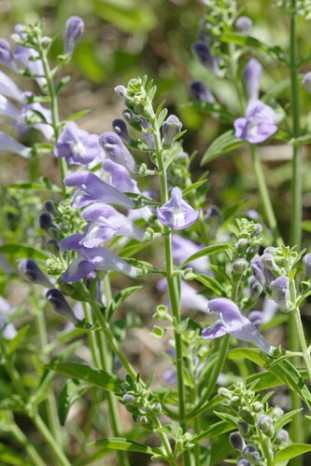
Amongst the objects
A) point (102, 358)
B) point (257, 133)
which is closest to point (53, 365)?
point (102, 358)

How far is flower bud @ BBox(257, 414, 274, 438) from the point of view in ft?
6.68

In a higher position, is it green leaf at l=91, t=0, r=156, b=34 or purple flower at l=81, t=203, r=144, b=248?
green leaf at l=91, t=0, r=156, b=34

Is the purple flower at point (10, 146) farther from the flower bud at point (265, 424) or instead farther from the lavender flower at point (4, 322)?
the flower bud at point (265, 424)

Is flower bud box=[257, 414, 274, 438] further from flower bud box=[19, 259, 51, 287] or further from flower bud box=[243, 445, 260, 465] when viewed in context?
flower bud box=[19, 259, 51, 287]

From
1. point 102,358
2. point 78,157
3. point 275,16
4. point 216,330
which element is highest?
point 275,16

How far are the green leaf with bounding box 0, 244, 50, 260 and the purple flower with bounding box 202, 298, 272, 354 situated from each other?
0.81m

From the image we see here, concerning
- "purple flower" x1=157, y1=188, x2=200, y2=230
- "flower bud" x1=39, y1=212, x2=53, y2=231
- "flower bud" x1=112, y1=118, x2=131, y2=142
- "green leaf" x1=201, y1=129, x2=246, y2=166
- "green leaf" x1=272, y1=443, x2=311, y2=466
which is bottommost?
"green leaf" x1=272, y1=443, x2=311, y2=466

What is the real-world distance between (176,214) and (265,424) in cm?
65

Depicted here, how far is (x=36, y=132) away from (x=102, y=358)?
3593 mm

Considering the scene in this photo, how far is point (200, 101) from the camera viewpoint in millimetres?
3391

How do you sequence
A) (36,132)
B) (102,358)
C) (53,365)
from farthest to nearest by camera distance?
(36,132)
(102,358)
(53,365)

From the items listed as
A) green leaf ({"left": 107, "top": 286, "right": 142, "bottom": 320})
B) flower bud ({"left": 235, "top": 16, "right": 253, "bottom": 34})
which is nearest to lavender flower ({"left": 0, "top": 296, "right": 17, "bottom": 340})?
green leaf ({"left": 107, "top": 286, "right": 142, "bottom": 320})

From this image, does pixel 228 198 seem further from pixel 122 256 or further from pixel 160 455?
pixel 160 455

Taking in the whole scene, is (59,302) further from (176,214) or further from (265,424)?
(265,424)
